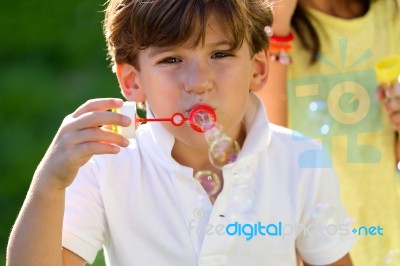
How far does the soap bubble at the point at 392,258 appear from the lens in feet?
5.76

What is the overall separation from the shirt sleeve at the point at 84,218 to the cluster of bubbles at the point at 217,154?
176mm

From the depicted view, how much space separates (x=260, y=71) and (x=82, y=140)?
434 millimetres

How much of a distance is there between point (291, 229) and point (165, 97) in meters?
0.32

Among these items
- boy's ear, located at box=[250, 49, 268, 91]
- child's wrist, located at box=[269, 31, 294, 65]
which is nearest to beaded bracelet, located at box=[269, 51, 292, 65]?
child's wrist, located at box=[269, 31, 294, 65]

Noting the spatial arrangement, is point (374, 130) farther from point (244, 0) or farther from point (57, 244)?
point (57, 244)

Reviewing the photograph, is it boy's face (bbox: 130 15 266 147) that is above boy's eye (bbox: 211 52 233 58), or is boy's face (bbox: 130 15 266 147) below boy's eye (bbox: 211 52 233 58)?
below

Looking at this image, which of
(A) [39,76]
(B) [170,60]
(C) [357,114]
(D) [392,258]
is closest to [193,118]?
(B) [170,60]

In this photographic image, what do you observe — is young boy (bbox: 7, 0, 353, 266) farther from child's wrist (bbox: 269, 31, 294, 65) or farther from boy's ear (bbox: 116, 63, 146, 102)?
child's wrist (bbox: 269, 31, 294, 65)

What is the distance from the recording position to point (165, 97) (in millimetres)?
1537

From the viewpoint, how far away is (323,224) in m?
1.65

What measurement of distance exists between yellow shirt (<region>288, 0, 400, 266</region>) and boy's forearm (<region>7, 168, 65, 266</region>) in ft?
1.78

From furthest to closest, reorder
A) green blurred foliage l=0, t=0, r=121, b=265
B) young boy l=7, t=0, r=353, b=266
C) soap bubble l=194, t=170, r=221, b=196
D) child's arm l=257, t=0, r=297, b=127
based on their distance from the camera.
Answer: green blurred foliage l=0, t=0, r=121, b=265 < child's arm l=257, t=0, r=297, b=127 < soap bubble l=194, t=170, r=221, b=196 < young boy l=7, t=0, r=353, b=266

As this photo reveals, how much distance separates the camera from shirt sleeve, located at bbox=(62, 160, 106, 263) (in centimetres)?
155

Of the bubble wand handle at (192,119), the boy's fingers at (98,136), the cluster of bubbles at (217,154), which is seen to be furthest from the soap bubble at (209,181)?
the boy's fingers at (98,136)
